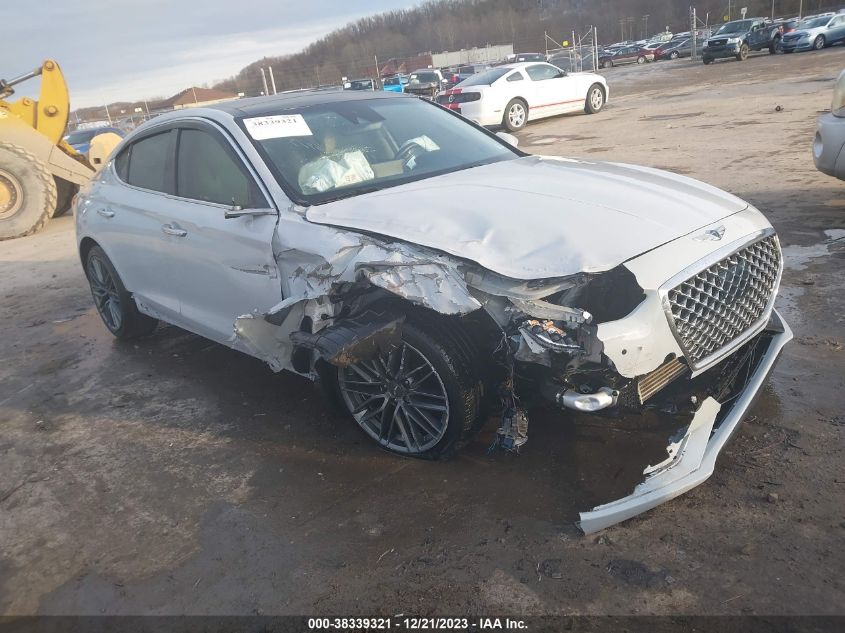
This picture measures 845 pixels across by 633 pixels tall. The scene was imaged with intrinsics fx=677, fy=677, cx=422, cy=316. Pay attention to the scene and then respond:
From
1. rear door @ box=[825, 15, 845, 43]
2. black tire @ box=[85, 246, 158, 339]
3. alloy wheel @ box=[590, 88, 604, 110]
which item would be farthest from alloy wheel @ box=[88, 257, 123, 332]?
rear door @ box=[825, 15, 845, 43]

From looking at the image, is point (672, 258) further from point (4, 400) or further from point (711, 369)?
point (4, 400)

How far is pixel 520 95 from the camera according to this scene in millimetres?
16516

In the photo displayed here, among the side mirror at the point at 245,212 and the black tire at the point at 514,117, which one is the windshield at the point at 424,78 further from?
the side mirror at the point at 245,212

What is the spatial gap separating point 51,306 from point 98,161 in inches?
266

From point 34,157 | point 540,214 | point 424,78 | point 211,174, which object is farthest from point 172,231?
point 424,78

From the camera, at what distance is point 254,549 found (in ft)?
9.53

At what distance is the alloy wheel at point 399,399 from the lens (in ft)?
10.3

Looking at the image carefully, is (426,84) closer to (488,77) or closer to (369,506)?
(488,77)

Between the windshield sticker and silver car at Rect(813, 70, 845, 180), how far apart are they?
14.8 feet

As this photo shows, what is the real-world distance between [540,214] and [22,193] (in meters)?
11.0

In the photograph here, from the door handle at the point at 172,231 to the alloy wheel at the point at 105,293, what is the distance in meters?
1.35

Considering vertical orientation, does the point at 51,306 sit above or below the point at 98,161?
below

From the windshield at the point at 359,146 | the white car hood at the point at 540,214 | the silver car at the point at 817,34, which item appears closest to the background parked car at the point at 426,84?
the silver car at the point at 817,34

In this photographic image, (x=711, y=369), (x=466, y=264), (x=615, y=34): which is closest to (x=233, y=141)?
(x=466, y=264)
